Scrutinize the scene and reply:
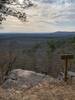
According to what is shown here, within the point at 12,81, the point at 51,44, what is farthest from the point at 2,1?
the point at 51,44

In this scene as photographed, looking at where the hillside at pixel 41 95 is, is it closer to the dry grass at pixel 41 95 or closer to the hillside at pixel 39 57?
the dry grass at pixel 41 95

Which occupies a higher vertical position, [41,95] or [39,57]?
[41,95]

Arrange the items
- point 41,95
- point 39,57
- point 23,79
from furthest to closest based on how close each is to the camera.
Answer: point 39,57, point 23,79, point 41,95

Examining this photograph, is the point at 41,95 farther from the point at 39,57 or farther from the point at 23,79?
the point at 39,57

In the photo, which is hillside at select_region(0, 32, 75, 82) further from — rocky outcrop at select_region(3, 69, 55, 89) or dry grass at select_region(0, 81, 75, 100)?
dry grass at select_region(0, 81, 75, 100)

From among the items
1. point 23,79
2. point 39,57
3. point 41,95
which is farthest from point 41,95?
point 39,57

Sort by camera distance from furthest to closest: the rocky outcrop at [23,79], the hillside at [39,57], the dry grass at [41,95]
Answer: the hillside at [39,57] → the rocky outcrop at [23,79] → the dry grass at [41,95]

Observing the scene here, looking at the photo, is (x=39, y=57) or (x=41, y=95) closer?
(x=41, y=95)

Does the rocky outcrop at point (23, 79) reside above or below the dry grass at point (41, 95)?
below

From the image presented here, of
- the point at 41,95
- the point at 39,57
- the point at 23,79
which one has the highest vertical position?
the point at 41,95

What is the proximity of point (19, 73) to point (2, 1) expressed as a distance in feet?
9.67

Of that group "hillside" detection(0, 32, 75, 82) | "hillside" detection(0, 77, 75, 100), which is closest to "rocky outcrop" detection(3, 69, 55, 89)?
"hillside" detection(0, 77, 75, 100)

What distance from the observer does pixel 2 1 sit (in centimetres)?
1308

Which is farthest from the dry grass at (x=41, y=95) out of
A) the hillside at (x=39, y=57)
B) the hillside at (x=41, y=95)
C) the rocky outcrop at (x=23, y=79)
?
the hillside at (x=39, y=57)
